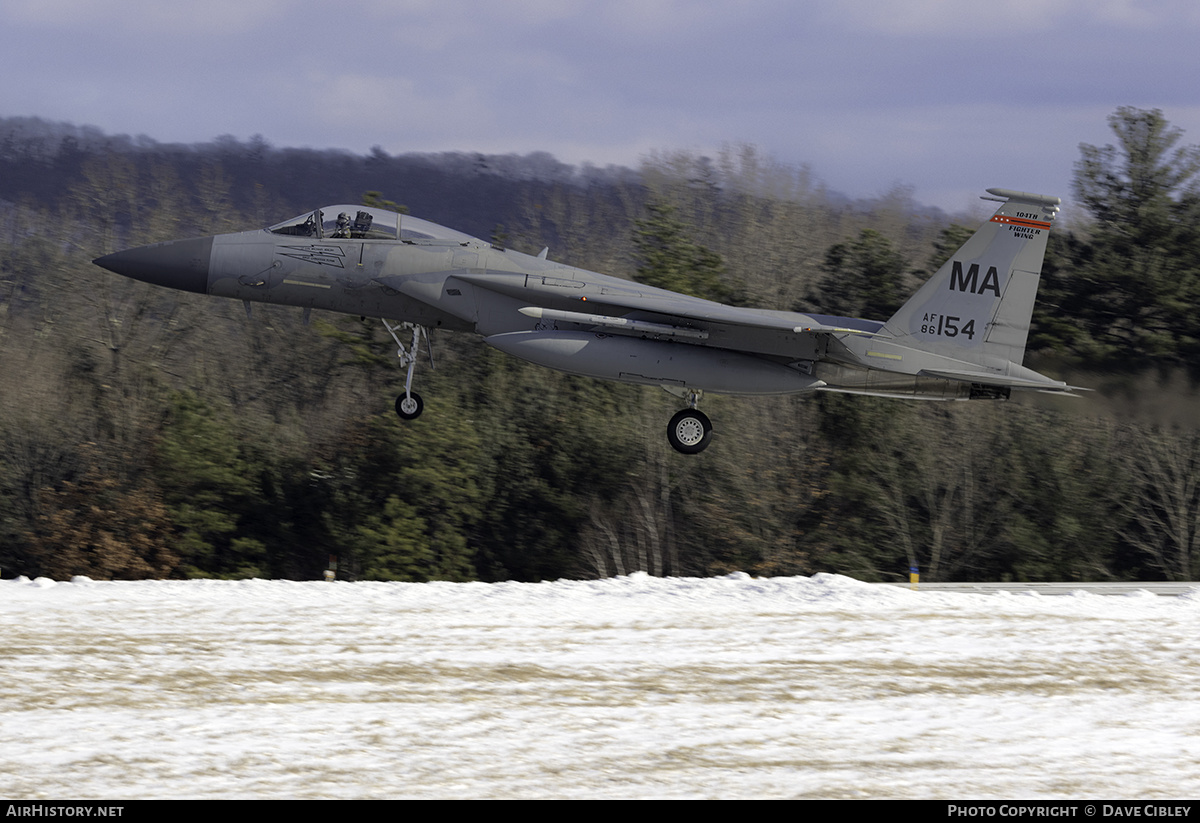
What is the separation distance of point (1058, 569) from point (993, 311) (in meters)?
23.9

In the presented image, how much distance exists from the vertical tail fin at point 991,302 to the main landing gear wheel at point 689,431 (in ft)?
10.8

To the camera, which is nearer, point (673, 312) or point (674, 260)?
point (673, 312)

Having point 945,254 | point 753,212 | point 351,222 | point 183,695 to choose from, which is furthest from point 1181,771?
point 753,212

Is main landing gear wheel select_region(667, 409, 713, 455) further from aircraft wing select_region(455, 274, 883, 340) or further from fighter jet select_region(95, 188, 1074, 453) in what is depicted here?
aircraft wing select_region(455, 274, 883, 340)

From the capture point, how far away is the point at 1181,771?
33.4ft

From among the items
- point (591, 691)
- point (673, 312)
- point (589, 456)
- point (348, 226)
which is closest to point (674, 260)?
point (589, 456)

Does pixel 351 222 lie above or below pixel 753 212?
below

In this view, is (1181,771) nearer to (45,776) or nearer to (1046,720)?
(1046,720)

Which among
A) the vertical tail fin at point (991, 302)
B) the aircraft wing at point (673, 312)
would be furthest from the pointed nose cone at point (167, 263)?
the vertical tail fin at point (991, 302)

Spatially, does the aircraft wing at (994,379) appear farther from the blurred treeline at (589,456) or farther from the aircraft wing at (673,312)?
the blurred treeline at (589,456)

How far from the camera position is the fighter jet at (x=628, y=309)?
1817 cm

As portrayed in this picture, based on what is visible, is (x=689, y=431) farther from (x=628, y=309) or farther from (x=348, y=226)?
(x=348, y=226)

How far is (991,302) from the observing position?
1931 cm

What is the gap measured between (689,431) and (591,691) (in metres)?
7.32
